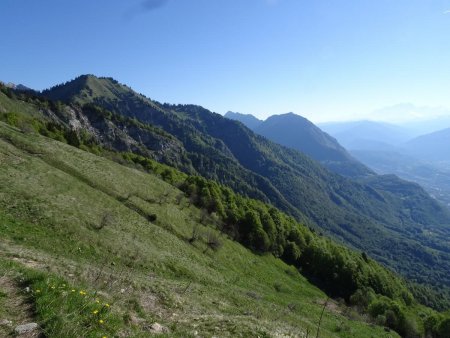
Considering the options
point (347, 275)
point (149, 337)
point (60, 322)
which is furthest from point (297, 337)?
point (347, 275)

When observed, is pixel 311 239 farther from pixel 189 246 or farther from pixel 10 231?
pixel 10 231

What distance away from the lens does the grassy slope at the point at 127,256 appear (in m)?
16.9

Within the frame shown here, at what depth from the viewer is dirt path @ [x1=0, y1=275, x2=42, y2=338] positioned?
1059cm

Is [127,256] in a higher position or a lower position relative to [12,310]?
lower

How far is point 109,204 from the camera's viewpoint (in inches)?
2066

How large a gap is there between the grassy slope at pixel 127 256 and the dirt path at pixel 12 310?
442 mm

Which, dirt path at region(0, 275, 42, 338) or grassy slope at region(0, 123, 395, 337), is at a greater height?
dirt path at region(0, 275, 42, 338)

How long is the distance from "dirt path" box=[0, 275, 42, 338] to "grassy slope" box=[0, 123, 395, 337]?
44 centimetres

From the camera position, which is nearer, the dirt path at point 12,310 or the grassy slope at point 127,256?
the dirt path at point 12,310

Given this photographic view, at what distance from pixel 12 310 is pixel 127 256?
27.8 meters

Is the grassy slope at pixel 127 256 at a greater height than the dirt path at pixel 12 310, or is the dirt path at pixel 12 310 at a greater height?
the dirt path at pixel 12 310

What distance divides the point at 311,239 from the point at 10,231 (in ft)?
330

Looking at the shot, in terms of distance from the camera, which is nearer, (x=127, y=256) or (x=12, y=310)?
(x=12, y=310)

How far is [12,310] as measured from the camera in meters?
11.8
